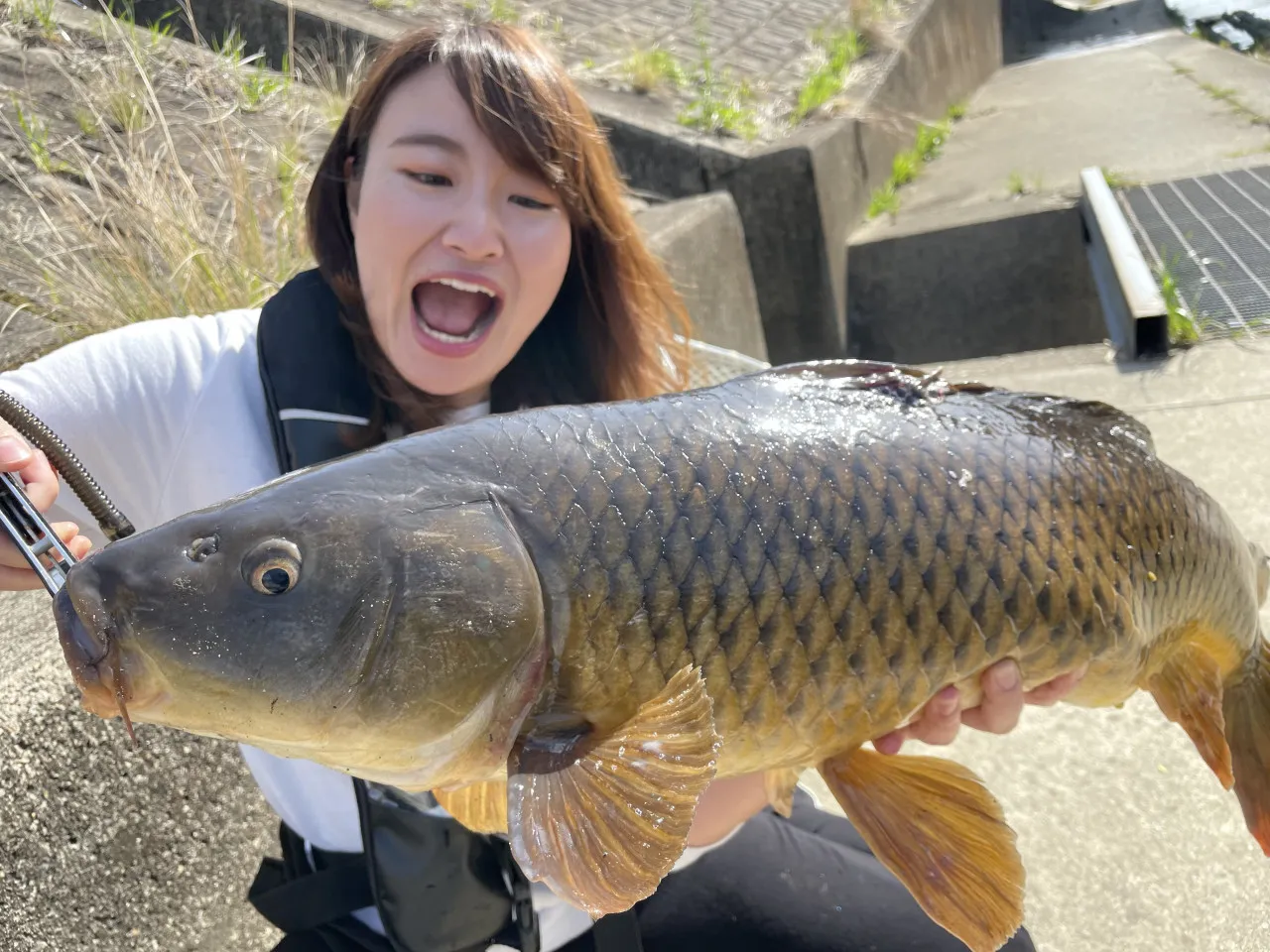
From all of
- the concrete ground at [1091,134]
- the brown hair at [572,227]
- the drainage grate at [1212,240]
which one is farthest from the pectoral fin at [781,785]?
the concrete ground at [1091,134]

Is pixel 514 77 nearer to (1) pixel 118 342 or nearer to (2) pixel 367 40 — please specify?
(1) pixel 118 342

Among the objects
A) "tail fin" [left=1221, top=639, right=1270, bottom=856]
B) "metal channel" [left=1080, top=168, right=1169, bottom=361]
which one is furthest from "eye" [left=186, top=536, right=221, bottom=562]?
"metal channel" [left=1080, top=168, right=1169, bottom=361]

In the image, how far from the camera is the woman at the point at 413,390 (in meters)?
1.71

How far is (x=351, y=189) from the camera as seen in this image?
81.2 inches

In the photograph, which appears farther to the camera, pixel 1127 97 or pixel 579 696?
pixel 1127 97

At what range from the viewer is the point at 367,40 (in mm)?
6094

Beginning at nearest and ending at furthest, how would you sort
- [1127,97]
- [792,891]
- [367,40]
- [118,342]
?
[118,342], [792,891], [367,40], [1127,97]

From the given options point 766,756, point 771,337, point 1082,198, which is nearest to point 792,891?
point 766,756

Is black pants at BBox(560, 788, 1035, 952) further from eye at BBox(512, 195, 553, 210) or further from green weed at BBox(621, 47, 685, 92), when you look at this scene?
green weed at BBox(621, 47, 685, 92)

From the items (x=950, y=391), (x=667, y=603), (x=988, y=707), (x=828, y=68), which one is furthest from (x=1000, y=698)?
(x=828, y=68)

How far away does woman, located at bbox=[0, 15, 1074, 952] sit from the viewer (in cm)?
171

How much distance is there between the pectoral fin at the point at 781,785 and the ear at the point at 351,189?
1.34m

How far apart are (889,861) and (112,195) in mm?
3833

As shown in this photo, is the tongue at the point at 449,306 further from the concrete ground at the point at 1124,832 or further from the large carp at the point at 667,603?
the concrete ground at the point at 1124,832
